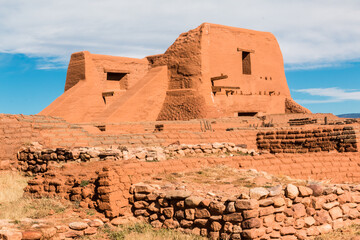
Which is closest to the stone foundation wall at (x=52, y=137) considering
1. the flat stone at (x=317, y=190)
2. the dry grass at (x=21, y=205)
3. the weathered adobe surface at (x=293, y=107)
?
the dry grass at (x=21, y=205)

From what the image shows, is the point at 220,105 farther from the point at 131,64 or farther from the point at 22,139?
the point at 22,139

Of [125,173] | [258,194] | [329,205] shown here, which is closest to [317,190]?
[329,205]

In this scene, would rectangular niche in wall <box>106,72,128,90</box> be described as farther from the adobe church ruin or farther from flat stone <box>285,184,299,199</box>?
flat stone <box>285,184,299,199</box>

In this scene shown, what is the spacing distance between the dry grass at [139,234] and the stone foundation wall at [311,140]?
25.6ft

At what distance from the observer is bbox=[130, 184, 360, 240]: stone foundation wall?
4969mm

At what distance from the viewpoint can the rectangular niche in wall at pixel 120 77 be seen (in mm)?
25984

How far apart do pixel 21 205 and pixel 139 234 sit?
2053mm

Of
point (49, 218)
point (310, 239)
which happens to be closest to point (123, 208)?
point (49, 218)

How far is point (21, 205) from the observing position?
243 inches

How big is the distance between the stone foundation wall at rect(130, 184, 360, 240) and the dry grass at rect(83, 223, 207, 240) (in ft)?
0.47

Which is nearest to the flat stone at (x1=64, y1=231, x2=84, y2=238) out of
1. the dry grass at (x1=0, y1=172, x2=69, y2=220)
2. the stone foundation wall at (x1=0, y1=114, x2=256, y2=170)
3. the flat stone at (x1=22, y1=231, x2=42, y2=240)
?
the flat stone at (x1=22, y1=231, x2=42, y2=240)

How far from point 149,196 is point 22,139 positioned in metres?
5.25

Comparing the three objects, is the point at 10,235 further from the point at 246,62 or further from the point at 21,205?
the point at 246,62

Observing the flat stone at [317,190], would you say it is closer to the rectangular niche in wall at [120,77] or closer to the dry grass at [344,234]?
the dry grass at [344,234]
